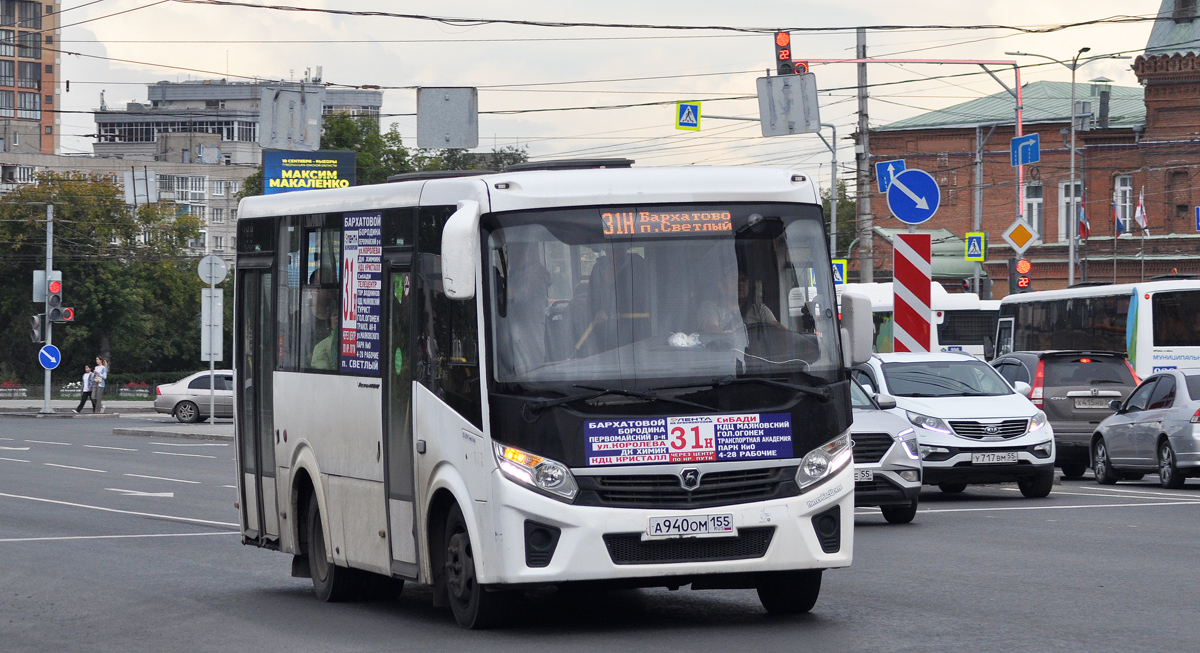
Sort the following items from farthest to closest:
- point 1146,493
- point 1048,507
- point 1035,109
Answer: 1. point 1035,109
2. point 1146,493
3. point 1048,507

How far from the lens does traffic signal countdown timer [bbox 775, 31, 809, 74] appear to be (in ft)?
91.1

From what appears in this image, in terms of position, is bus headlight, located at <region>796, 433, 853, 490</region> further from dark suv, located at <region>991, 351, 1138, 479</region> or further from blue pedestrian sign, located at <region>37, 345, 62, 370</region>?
blue pedestrian sign, located at <region>37, 345, 62, 370</region>

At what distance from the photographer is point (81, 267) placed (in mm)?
85938

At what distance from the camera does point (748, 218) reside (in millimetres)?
9281

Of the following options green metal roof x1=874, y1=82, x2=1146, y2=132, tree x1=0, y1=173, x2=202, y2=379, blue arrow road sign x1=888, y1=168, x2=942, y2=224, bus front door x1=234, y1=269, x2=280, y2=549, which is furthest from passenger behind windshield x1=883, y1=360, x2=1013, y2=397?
tree x1=0, y1=173, x2=202, y2=379

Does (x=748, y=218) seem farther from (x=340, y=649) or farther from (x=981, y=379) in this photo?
(x=981, y=379)

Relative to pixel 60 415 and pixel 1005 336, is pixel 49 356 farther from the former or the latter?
pixel 1005 336

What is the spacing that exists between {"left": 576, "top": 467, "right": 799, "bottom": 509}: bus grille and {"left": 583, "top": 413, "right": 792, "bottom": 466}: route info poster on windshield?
3.4 inches

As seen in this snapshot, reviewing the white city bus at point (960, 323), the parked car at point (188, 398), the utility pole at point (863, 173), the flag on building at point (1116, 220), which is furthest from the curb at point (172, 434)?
the flag on building at point (1116, 220)

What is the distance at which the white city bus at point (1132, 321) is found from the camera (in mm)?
32375

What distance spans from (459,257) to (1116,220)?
6331 cm

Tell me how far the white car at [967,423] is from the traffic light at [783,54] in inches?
343

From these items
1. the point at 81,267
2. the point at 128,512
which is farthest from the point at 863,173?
the point at 81,267

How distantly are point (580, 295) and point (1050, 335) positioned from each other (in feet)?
99.1
